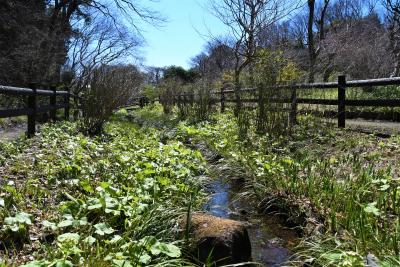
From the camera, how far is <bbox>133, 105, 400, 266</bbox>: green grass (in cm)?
286

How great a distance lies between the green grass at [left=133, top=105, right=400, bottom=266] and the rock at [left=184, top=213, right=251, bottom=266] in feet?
1.36

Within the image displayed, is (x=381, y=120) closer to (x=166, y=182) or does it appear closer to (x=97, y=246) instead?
(x=166, y=182)

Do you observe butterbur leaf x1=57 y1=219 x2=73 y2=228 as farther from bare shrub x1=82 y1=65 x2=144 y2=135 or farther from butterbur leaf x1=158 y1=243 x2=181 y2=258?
bare shrub x1=82 y1=65 x2=144 y2=135

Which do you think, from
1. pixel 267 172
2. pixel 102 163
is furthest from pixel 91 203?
pixel 267 172

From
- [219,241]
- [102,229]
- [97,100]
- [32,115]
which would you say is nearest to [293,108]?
[97,100]

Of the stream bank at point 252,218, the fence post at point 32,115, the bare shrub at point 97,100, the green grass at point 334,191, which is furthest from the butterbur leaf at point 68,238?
→ the bare shrub at point 97,100

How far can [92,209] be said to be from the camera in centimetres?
328

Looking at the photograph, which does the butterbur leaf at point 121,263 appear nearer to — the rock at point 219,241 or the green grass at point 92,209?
the green grass at point 92,209

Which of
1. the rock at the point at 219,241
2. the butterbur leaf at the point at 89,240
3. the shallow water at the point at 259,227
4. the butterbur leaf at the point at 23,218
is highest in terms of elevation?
the butterbur leaf at the point at 23,218

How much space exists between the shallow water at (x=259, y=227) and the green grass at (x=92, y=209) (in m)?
0.31

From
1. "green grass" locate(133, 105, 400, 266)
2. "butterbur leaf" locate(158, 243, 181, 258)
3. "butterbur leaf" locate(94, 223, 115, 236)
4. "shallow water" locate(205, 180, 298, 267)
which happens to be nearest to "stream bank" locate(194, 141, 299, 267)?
"shallow water" locate(205, 180, 298, 267)

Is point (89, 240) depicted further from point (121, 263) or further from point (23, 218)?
point (23, 218)

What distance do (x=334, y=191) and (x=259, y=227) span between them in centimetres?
76

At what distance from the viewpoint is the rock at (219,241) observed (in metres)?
2.95
